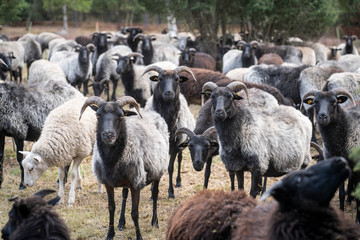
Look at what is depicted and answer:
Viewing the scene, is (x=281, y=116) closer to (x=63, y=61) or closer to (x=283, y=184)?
(x=283, y=184)

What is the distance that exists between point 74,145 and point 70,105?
0.90 m

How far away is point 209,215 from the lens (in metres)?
4.04

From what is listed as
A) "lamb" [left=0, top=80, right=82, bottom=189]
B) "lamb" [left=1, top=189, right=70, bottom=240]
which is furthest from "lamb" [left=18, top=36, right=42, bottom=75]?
"lamb" [left=1, top=189, right=70, bottom=240]

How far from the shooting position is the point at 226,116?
6.39 metres

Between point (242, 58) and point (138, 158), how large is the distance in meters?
10.1

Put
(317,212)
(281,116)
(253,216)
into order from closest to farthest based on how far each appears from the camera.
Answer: (317,212)
(253,216)
(281,116)

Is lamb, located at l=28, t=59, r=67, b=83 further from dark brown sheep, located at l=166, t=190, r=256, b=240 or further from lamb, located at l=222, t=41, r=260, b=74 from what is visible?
dark brown sheep, located at l=166, t=190, r=256, b=240

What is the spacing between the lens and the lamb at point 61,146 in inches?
282

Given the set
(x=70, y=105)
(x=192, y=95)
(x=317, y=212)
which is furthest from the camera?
(x=192, y=95)

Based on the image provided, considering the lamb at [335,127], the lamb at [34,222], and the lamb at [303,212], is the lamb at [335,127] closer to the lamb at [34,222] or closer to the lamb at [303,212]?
the lamb at [303,212]

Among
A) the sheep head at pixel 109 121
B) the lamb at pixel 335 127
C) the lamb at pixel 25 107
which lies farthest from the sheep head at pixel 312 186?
the lamb at pixel 25 107

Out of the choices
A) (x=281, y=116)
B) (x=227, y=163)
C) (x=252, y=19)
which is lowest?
(x=227, y=163)

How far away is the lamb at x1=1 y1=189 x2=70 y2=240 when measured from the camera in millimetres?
3824

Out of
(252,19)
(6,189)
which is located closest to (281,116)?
(6,189)
